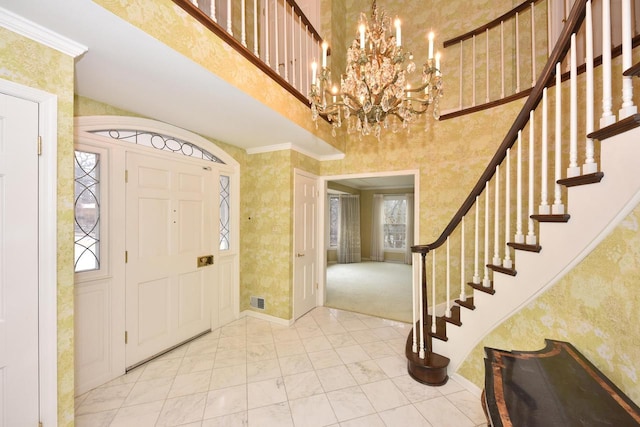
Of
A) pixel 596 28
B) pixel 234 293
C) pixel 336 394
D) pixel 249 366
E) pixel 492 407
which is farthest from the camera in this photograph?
pixel 234 293

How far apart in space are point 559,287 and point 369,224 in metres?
6.49

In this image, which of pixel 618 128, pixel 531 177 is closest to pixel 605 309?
pixel 531 177

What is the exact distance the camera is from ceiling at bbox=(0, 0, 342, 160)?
1.19 meters

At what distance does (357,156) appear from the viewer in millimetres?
3627

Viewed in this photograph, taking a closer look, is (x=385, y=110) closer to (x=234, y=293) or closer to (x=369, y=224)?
(x=234, y=293)

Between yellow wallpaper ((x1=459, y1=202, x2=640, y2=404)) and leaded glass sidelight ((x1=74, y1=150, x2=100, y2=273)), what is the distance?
11.1 feet

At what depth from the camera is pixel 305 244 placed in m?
3.53

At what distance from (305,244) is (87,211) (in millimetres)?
2342

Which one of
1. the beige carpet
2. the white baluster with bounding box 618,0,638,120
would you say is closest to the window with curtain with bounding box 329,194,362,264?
the beige carpet

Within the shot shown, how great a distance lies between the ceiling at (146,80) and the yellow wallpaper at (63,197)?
15 centimetres

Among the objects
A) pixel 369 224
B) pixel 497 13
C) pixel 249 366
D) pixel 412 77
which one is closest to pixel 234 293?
pixel 249 366

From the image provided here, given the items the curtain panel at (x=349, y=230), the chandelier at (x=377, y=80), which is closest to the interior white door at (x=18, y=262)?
the chandelier at (x=377, y=80)

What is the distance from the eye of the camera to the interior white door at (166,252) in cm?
226

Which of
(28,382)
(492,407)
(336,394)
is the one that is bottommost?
(336,394)
